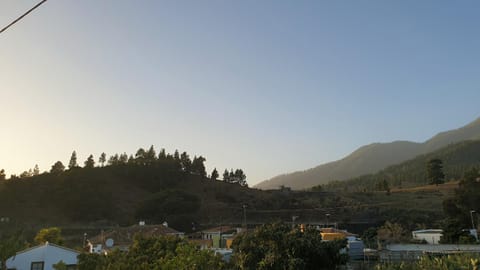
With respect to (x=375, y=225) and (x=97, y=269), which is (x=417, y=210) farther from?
(x=97, y=269)

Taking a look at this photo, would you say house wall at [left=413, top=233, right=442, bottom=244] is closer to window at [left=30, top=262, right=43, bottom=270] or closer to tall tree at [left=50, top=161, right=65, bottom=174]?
window at [left=30, top=262, right=43, bottom=270]

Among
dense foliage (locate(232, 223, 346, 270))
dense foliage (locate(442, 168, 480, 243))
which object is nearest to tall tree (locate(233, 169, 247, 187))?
dense foliage (locate(442, 168, 480, 243))

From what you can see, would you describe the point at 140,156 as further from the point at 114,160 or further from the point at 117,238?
the point at 117,238

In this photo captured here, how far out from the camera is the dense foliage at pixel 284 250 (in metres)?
14.2

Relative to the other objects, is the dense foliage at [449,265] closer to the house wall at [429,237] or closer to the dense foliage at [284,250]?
the dense foliage at [284,250]

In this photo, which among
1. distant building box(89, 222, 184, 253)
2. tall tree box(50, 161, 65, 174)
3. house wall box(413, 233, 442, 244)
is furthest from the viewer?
tall tree box(50, 161, 65, 174)

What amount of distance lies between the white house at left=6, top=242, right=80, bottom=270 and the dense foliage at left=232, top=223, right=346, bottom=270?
1354 centimetres

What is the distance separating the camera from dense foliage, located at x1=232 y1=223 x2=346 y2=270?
1421 cm

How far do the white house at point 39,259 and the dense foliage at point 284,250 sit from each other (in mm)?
13540

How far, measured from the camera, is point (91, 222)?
6750 centimetres

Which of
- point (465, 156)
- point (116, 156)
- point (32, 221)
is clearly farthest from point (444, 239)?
point (465, 156)

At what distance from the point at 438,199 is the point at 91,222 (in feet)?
201

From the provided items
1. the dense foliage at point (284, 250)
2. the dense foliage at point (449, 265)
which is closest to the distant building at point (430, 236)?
the dense foliage at point (284, 250)

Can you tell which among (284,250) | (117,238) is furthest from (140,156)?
(284,250)
